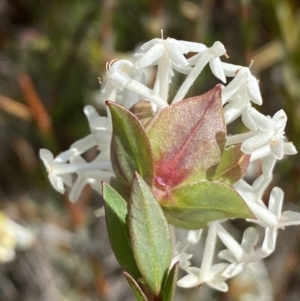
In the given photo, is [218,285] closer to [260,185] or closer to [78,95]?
[260,185]

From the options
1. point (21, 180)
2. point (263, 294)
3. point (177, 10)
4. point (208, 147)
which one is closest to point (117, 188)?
point (208, 147)

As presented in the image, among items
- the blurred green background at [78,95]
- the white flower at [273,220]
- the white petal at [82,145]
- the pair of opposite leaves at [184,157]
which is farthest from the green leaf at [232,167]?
the blurred green background at [78,95]

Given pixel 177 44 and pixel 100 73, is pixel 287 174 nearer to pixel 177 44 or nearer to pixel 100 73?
pixel 100 73

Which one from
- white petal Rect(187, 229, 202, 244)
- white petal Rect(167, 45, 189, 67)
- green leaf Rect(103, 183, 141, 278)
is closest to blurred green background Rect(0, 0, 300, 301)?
white petal Rect(187, 229, 202, 244)

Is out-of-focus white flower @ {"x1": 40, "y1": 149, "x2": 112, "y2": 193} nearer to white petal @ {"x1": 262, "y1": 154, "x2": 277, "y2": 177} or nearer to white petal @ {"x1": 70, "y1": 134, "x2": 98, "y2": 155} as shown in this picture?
white petal @ {"x1": 70, "y1": 134, "x2": 98, "y2": 155}

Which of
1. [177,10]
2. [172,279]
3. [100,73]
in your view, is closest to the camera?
[172,279]

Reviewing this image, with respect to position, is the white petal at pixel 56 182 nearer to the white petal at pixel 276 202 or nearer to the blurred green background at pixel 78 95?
the white petal at pixel 276 202

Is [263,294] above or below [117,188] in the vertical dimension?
below
